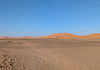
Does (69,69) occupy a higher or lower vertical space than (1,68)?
lower

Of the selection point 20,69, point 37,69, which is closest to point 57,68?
point 37,69

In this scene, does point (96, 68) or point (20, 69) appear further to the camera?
point (96, 68)

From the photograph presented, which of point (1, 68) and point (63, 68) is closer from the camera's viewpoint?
point (1, 68)

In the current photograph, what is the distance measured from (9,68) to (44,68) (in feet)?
6.88

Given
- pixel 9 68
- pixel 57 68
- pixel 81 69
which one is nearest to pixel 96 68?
pixel 81 69

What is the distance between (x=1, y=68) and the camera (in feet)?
17.0

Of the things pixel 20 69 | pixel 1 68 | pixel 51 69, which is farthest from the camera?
pixel 51 69

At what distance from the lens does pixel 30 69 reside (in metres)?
5.80

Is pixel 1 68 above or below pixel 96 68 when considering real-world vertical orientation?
above

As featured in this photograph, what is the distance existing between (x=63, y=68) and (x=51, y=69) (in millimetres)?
834

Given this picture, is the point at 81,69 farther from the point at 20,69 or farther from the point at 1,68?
the point at 1,68

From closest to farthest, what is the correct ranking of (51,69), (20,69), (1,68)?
(1,68)
(20,69)
(51,69)

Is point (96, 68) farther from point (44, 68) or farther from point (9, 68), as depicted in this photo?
point (9, 68)

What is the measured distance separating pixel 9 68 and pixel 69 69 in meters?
3.59
